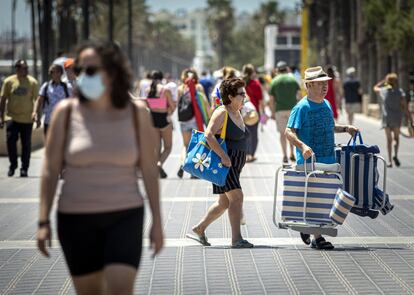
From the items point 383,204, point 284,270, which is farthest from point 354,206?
point 284,270

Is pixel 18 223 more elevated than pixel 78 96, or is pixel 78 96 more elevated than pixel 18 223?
pixel 78 96

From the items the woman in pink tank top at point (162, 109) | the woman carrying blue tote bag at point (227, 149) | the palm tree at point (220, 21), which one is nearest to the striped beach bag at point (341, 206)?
the woman carrying blue tote bag at point (227, 149)

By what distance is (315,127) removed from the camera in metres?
9.96

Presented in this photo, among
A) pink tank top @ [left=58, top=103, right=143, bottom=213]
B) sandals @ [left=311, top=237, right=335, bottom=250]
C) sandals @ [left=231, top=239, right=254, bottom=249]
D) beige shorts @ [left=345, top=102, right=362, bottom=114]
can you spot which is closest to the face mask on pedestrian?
pink tank top @ [left=58, top=103, right=143, bottom=213]

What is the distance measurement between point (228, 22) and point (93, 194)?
166 metres

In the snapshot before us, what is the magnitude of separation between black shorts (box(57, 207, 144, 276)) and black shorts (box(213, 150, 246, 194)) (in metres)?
4.61

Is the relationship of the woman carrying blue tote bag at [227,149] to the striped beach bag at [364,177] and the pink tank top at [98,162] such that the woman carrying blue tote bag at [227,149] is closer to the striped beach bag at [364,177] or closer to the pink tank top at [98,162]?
the striped beach bag at [364,177]

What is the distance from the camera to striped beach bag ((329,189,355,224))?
372 inches

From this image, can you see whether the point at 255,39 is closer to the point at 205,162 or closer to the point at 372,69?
the point at 372,69

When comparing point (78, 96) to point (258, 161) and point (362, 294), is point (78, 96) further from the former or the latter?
point (258, 161)


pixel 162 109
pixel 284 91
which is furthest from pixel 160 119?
pixel 284 91

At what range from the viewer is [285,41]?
147500 millimetres

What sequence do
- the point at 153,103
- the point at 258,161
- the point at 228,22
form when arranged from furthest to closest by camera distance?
the point at 228,22 < the point at 258,161 < the point at 153,103

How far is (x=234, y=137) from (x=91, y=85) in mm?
4884
